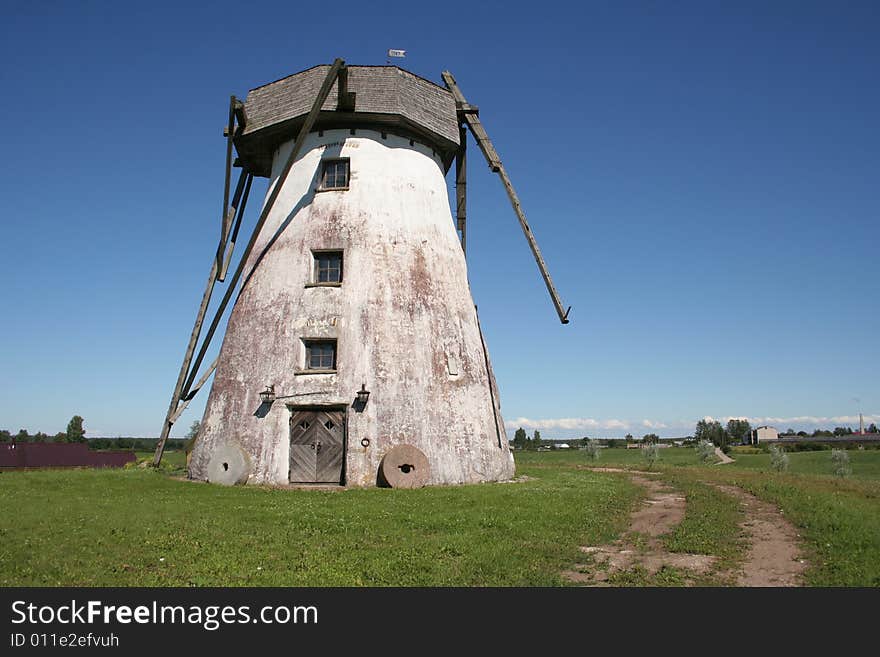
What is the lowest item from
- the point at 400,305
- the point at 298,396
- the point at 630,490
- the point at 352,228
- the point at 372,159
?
the point at 630,490

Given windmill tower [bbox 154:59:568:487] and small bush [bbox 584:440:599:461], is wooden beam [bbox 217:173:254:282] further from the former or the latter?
small bush [bbox 584:440:599:461]

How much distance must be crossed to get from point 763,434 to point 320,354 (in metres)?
112

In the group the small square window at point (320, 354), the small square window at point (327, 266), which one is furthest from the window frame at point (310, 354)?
the small square window at point (327, 266)

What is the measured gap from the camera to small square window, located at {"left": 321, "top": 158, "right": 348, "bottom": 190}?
20688 mm

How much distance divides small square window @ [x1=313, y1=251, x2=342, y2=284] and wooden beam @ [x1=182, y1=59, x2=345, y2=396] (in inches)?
97.8

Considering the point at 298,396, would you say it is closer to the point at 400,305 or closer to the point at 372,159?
the point at 400,305

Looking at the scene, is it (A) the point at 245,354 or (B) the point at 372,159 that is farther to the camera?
(B) the point at 372,159

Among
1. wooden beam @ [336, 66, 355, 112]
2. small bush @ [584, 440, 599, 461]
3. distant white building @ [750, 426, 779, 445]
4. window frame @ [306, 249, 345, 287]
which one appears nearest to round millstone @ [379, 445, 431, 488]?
window frame @ [306, 249, 345, 287]

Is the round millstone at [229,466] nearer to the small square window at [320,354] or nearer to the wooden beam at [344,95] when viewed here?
the small square window at [320,354]

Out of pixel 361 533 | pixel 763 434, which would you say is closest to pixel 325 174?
pixel 361 533
